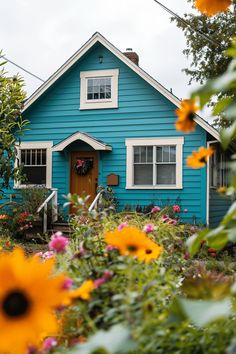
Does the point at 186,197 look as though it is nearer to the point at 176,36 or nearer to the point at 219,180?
the point at 219,180

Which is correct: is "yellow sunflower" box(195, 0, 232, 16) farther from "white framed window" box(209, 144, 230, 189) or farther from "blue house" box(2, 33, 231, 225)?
"white framed window" box(209, 144, 230, 189)

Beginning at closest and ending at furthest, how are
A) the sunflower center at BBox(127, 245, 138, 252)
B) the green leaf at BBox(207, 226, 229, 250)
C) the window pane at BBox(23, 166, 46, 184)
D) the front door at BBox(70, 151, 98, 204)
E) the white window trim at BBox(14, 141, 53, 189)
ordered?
the sunflower center at BBox(127, 245, 138, 252)
the green leaf at BBox(207, 226, 229, 250)
the front door at BBox(70, 151, 98, 204)
the white window trim at BBox(14, 141, 53, 189)
the window pane at BBox(23, 166, 46, 184)

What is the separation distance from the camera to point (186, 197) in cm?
1262

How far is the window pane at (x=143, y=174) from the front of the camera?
42.7 ft

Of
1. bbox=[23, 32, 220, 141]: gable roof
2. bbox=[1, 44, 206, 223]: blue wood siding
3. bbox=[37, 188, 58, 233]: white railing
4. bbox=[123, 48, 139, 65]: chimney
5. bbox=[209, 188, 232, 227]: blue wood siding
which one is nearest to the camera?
bbox=[23, 32, 220, 141]: gable roof

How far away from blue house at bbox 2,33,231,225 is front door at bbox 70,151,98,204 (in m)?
0.03

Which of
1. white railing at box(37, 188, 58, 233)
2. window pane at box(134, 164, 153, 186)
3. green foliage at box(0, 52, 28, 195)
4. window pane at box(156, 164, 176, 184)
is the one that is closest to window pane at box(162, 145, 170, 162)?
window pane at box(156, 164, 176, 184)

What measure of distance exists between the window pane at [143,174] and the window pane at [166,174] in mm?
220

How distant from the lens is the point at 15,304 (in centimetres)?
91

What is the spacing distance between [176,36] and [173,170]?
13.1 metres

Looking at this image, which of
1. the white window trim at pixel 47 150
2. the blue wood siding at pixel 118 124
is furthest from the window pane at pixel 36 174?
the blue wood siding at pixel 118 124

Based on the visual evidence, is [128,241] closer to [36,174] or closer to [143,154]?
[143,154]

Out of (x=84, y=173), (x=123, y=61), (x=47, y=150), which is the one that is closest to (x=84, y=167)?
(x=84, y=173)

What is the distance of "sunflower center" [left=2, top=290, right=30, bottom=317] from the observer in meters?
0.90
